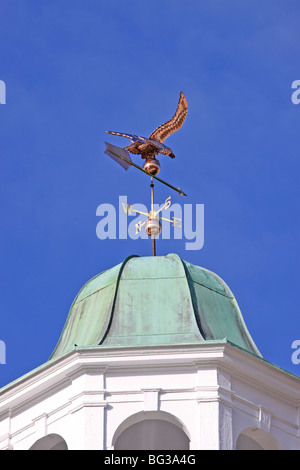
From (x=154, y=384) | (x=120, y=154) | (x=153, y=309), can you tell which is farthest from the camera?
(x=120, y=154)

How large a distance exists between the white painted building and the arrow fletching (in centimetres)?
311

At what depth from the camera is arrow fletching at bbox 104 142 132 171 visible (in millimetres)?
43594

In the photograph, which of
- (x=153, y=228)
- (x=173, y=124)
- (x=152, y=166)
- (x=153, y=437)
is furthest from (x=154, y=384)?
(x=173, y=124)

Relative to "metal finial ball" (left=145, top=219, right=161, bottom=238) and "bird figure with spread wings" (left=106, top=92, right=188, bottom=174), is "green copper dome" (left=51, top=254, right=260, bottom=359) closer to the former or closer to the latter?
"metal finial ball" (left=145, top=219, right=161, bottom=238)

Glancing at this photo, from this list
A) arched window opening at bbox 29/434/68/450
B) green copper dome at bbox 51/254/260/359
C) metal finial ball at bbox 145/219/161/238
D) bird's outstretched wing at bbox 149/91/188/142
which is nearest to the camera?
arched window opening at bbox 29/434/68/450

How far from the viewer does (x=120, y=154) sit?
43.8 meters

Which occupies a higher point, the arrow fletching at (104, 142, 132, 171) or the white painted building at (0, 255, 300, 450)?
the arrow fletching at (104, 142, 132, 171)

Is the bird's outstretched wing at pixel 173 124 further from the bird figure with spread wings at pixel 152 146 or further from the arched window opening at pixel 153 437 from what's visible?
the arched window opening at pixel 153 437

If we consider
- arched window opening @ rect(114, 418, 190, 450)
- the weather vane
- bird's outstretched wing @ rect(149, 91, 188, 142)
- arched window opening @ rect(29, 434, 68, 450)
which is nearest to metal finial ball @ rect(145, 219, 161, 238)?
the weather vane

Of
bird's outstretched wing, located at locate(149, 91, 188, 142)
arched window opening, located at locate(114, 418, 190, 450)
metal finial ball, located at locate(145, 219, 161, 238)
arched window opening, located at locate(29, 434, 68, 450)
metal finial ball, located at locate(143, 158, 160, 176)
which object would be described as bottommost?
arched window opening, located at locate(29, 434, 68, 450)

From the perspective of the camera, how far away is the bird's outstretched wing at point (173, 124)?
44469 mm

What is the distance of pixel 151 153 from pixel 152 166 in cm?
35

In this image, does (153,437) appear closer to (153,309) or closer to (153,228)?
(153,309)

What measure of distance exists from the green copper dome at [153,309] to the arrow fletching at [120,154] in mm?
2389
